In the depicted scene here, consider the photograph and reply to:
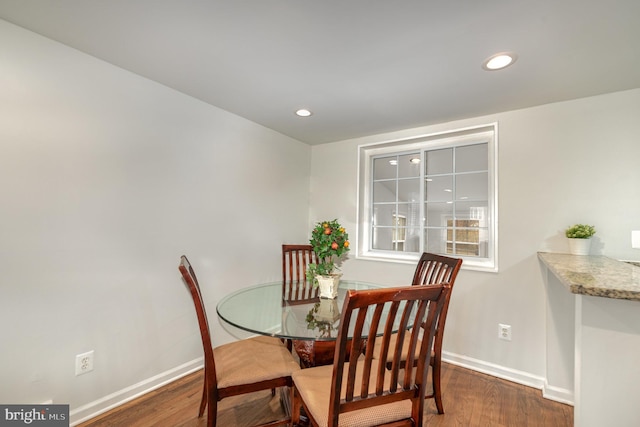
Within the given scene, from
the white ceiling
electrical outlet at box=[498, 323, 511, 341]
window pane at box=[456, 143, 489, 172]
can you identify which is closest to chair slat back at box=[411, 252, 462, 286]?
electrical outlet at box=[498, 323, 511, 341]

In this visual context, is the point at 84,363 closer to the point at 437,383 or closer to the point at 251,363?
the point at 251,363

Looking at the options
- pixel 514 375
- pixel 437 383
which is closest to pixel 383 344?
pixel 437 383

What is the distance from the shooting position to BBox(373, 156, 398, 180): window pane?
3.24 m

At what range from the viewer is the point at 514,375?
2.29m

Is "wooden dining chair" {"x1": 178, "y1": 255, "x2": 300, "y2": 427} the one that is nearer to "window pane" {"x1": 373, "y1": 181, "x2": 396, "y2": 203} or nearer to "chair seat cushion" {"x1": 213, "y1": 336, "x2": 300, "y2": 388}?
"chair seat cushion" {"x1": 213, "y1": 336, "x2": 300, "y2": 388}

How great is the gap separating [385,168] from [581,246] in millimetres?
1844

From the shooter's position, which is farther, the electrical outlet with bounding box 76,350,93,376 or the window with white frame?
the window with white frame

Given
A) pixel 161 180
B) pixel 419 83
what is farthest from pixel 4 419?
pixel 419 83

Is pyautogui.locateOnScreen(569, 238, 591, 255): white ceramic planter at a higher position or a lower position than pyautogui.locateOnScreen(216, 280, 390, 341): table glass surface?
higher

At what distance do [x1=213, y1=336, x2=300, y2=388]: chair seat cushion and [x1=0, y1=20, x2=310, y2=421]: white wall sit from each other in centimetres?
80

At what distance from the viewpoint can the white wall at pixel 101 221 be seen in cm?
152

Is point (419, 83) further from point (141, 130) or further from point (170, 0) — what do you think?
point (141, 130)

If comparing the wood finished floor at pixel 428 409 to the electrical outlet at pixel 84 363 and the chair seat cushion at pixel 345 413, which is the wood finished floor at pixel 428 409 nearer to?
the electrical outlet at pixel 84 363

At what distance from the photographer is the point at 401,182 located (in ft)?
10.4
